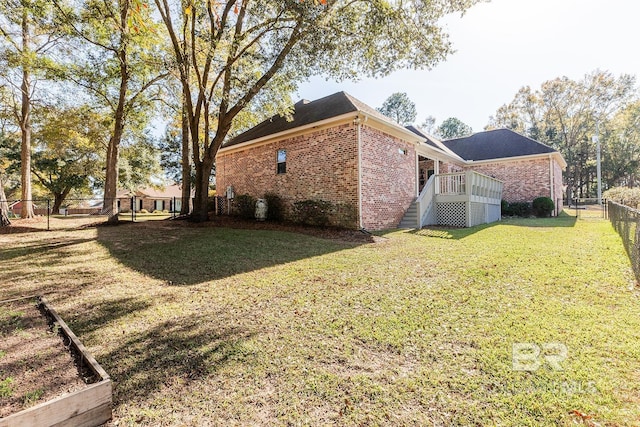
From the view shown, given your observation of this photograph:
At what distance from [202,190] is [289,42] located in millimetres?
6452

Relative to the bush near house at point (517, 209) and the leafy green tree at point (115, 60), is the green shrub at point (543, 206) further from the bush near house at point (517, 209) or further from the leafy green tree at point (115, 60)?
the leafy green tree at point (115, 60)

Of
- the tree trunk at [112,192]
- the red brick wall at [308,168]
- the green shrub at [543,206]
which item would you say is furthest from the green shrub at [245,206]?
the green shrub at [543,206]

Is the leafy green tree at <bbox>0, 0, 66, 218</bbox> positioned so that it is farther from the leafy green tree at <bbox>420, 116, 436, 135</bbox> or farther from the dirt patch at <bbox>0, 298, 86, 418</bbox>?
the leafy green tree at <bbox>420, 116, 436, 135</bbox>

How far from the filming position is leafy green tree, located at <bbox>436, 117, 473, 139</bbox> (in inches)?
2039

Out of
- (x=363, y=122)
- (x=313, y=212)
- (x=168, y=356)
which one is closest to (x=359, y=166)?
(x=363, y=122)

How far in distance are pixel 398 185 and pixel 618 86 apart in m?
34.1

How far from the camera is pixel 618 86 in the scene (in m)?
29.3

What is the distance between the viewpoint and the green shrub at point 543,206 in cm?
1675

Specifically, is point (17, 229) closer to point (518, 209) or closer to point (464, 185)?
point (464, 185)

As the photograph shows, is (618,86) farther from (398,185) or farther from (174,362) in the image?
(174,362)

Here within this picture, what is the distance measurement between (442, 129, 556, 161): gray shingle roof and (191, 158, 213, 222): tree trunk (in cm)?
1729

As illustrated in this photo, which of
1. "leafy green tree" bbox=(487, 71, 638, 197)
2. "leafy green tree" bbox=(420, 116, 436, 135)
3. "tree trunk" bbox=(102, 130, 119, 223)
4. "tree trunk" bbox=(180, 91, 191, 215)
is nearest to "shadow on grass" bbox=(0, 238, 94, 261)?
"tree trunk" bbox=(102, 130, 119, 223)

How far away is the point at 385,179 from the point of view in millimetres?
11227

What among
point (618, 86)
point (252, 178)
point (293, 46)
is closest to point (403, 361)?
point (293, 46)
